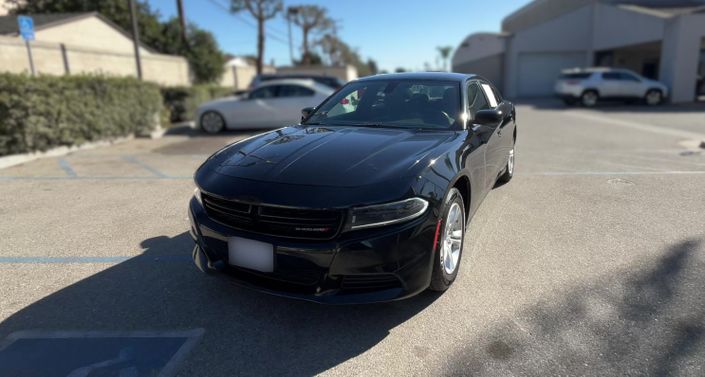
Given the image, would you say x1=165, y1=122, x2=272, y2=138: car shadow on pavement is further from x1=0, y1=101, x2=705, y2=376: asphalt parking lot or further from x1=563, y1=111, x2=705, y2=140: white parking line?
x1=563, y1=111, x2=705, y2=140: white parking line

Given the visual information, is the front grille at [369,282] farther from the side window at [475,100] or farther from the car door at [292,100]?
the car door at [292,100]

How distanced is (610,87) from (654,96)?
1773mm

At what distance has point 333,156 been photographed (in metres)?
3.15

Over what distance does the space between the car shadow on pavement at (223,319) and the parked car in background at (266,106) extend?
9.33 metres

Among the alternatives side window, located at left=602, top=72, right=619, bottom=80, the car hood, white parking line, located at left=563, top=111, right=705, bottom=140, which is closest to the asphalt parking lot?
the car hood

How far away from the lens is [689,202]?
5.45 meters

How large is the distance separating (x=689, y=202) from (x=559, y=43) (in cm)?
2639

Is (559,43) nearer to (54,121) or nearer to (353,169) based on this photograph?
(54,121)

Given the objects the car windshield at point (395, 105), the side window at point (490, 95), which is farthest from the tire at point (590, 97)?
the car windshield at point (395, 105)

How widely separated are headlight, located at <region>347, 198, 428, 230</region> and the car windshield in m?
1.34

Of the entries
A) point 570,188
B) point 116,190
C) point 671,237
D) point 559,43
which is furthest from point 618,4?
point 116,190

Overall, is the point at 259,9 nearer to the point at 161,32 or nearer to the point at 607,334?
the point at 161,32

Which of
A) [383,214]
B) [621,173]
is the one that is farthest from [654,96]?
[383,214]

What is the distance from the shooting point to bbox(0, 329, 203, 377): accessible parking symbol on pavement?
8.40 feet
